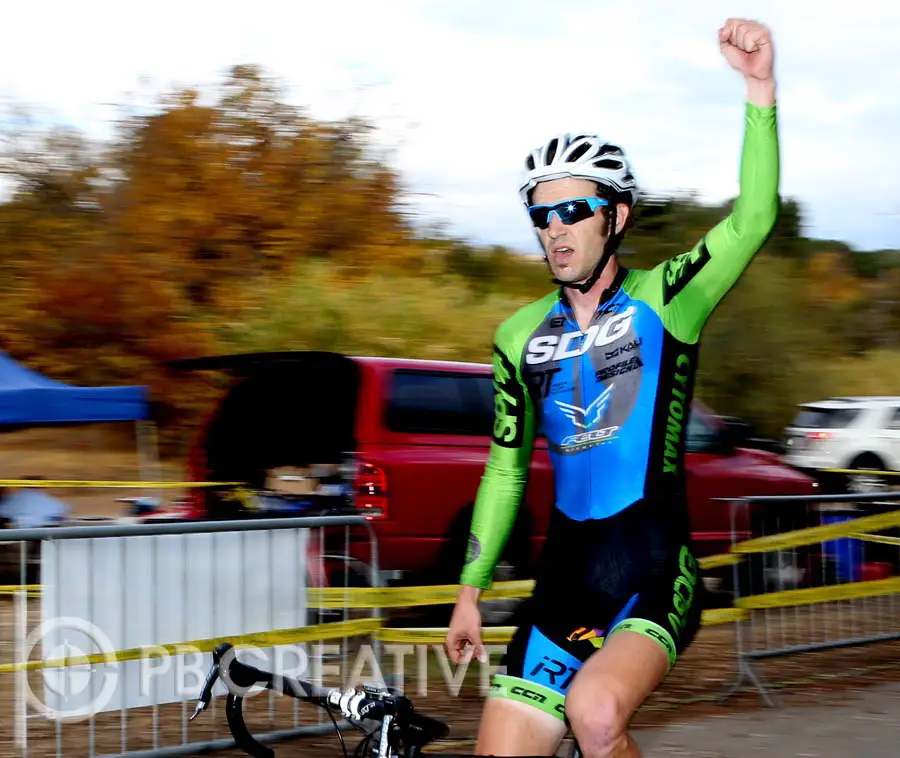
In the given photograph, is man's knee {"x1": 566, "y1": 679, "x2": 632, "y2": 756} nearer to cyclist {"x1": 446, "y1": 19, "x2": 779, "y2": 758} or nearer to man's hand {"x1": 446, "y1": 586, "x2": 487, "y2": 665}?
cyclist {"x1": 446, "y1": 19, "x2": 779, "y2": 758}

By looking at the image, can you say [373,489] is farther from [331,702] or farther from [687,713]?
[331,702]

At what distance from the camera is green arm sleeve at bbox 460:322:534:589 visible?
336 centimetres

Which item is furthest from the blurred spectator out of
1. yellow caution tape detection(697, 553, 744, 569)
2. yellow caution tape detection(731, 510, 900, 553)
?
yellow caution tape detection(731, 510, 900, 553)

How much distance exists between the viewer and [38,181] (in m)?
22.2

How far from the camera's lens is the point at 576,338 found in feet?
10.9

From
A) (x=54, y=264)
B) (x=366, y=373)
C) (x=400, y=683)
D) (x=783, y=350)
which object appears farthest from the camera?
→ (x=783, y=350)

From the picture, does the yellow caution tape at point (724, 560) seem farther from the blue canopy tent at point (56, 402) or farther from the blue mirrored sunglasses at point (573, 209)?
the blue canopy tent at point (56, 402)

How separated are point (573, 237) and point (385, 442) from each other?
5432mm

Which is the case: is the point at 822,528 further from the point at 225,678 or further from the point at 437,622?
the point at 225,678

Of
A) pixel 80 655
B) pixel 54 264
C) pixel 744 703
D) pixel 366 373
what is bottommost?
pixel 744 703

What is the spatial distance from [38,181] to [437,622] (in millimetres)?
16318

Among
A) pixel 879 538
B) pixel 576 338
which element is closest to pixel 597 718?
pixel 576 338

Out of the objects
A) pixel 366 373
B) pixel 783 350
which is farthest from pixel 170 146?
pixel 366 373

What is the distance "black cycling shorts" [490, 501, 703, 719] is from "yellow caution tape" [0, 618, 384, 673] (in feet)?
9.81
